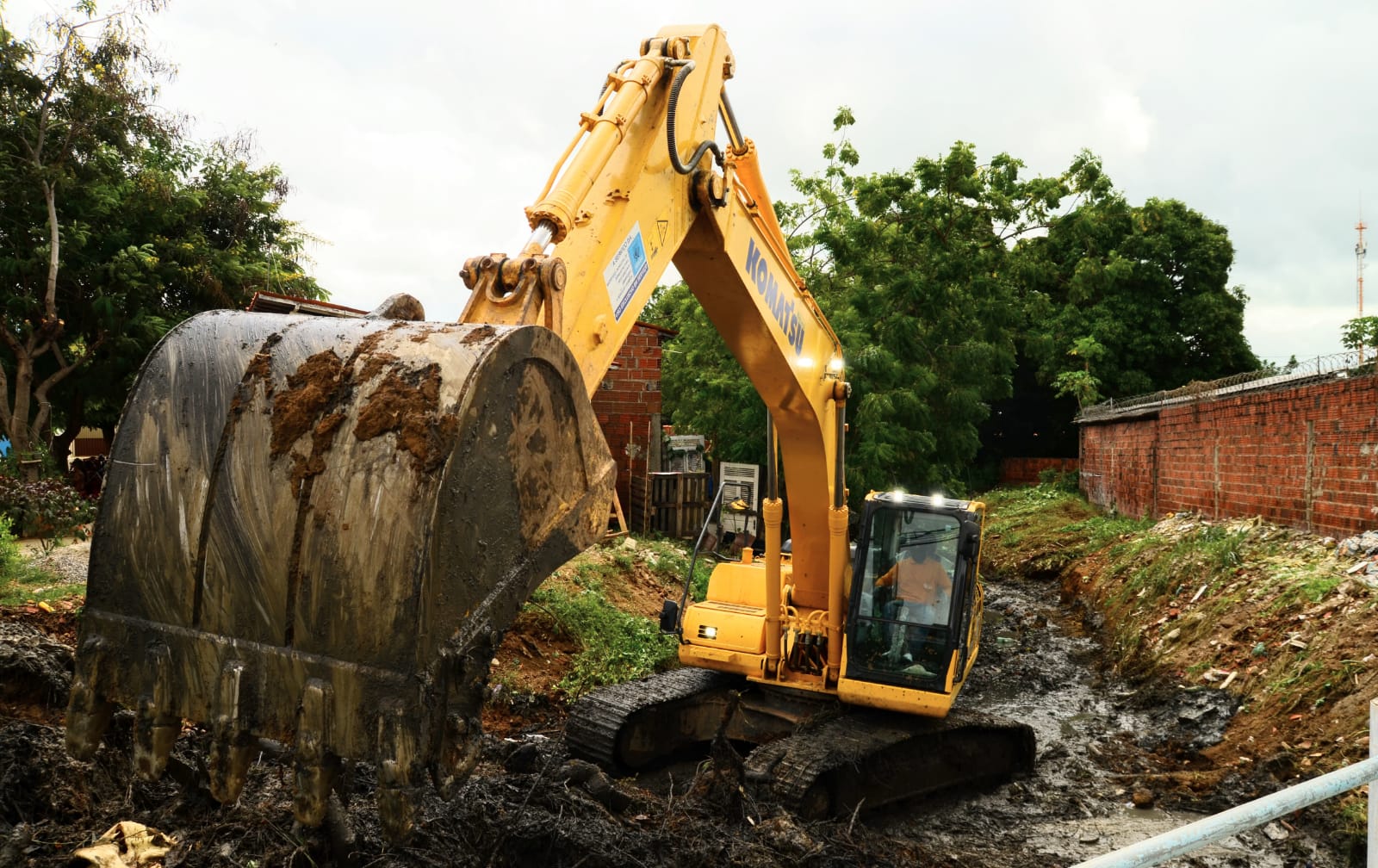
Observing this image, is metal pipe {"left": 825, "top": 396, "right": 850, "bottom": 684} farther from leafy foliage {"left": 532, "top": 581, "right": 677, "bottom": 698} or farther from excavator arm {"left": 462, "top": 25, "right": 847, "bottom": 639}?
leafy foliage {"left": 532, "top": 581, "right": 677, "bottom": 698}

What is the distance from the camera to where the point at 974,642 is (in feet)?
23.9

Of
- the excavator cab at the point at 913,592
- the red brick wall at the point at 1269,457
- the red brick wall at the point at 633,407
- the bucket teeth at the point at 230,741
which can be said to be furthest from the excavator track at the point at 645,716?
the red brick wall at the point at 633,407

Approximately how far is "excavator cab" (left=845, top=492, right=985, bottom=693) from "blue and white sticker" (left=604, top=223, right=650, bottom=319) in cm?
336

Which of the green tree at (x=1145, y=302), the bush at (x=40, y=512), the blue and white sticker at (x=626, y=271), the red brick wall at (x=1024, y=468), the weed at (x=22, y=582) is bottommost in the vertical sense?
the weed at (x=22, y=582)

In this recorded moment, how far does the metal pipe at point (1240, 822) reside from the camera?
1.77 metres

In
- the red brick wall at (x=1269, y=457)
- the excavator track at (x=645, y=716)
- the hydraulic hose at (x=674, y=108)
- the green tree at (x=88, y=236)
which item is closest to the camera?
the hydraulic hose at (x=674, y=108)

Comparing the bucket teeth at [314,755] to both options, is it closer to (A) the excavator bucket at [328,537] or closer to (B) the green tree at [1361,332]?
(A) the excavator bucket at [328,537]

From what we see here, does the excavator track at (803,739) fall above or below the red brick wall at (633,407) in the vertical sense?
below

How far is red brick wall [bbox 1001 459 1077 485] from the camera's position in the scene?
30.1 meters

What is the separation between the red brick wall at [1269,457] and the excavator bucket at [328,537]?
10.1 m

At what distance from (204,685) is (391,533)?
669 millimetres

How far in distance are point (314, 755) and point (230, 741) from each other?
0.27 m

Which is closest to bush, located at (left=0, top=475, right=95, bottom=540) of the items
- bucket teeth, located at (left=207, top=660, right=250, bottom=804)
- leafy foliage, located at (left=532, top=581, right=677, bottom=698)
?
leafy foliage, located at (left=532, top=581, right=677, bottom=698)

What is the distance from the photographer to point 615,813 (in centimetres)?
488
